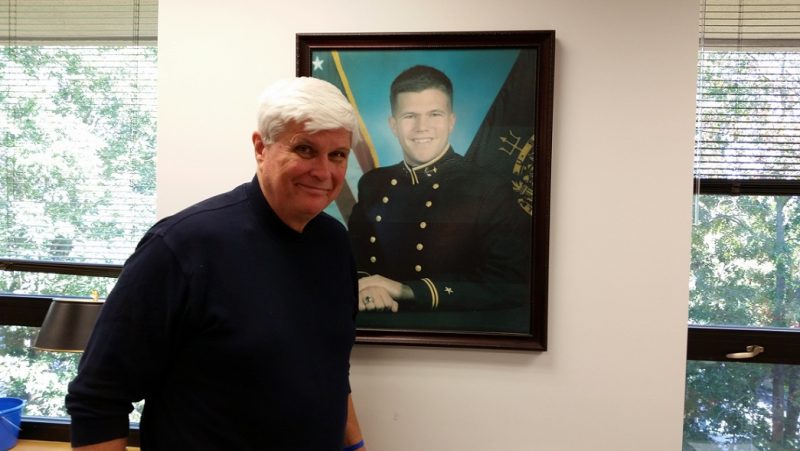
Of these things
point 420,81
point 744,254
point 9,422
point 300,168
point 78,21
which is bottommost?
point 9,422

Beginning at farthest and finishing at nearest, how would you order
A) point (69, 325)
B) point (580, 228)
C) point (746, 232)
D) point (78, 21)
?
point (78, 21) < point (746, 232) < point (69, 325) < point (580, 228)

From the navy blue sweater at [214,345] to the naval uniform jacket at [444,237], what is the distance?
0.42 m

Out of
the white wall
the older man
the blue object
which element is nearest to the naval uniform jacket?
the white wall

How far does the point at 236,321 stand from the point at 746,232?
1643mm

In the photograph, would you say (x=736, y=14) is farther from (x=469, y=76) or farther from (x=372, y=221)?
(x=372, y=221)

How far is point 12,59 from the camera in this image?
2.07 metres

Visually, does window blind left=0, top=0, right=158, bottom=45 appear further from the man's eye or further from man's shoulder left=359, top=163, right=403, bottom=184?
the man's eye

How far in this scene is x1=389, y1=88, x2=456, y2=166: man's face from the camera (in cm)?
154

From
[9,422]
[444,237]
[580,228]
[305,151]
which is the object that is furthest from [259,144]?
[9,422]

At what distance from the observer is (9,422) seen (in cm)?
194

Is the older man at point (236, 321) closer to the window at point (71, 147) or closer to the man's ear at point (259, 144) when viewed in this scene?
the man's ear at point (259, 144)

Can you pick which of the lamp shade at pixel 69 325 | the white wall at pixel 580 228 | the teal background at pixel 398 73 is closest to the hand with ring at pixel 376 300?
the white wall at pixel 580 228

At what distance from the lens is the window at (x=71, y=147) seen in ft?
6.64

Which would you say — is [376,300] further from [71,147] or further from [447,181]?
[71,147]
